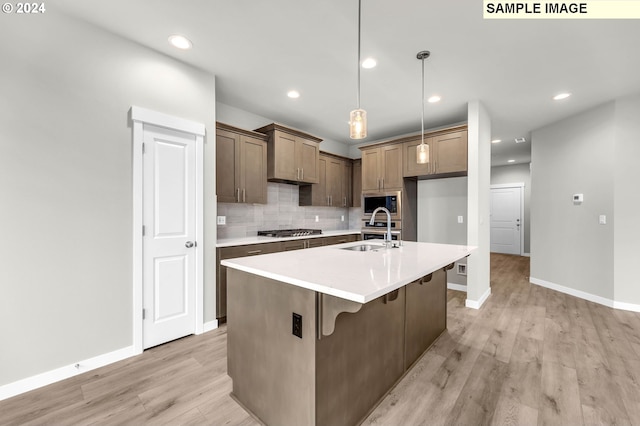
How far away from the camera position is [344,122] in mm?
4520

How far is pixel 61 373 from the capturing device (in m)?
1.99

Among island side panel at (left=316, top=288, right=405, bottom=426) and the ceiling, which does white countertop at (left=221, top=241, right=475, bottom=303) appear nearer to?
island side panel at (left=316, top=288, right=405, bottom=426)

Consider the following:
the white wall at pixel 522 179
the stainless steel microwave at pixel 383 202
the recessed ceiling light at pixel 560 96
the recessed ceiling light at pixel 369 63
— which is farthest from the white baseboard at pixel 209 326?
the white wall at pixel 522 179

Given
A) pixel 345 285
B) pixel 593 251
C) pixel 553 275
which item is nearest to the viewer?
pixel 345 285

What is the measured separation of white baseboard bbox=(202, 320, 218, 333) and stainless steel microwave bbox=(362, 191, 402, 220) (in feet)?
9.77

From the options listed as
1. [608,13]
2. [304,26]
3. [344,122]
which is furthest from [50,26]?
[608,13]

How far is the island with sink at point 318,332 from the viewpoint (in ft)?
4.31

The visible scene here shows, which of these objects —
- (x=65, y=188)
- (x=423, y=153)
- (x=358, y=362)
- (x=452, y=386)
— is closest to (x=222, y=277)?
(x=65, y=188)

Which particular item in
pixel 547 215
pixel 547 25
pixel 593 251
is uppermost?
pixel 547 25

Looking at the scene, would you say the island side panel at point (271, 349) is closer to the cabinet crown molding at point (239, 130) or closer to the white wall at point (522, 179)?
the cabinet crown molding at point (239, 130)

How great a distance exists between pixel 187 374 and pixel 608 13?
13.7ft

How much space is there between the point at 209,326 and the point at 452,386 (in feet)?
7.61

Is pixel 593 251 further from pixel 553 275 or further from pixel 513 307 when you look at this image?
pixel 513 307

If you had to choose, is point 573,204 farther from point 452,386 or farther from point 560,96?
point 452,386
